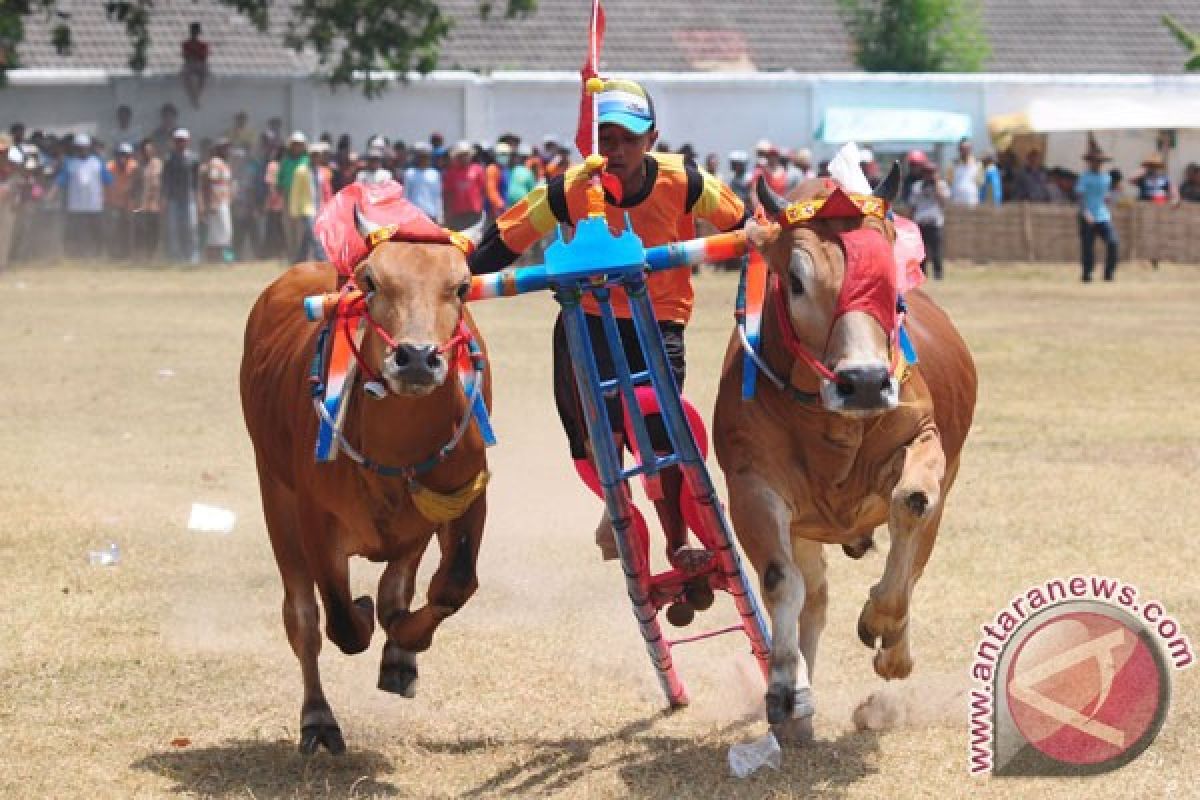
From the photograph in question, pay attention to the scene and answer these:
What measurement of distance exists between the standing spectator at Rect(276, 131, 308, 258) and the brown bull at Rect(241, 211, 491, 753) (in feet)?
82.3

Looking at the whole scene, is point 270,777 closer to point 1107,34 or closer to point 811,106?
point 811,106

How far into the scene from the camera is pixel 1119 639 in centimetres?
732

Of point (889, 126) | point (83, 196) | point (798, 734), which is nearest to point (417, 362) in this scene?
point (798, 734)

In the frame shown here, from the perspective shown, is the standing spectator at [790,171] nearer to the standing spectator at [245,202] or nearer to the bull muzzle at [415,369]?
the standing spectator at [245,202]

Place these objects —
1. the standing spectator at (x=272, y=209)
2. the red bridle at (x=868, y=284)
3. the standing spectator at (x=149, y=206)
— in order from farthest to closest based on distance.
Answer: the standing spectator at (x=272, y=209)
the standing spectator at (x=149, y=206)
the red bridle at (x=868, y=284)

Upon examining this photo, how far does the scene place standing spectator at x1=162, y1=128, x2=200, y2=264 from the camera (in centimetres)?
3331

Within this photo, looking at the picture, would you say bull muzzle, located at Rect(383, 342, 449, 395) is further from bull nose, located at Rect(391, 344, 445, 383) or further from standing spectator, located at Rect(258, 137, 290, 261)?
standing spectator, located at Rect(258, 137, 290, 261)

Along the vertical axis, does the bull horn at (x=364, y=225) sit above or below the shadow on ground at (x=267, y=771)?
above

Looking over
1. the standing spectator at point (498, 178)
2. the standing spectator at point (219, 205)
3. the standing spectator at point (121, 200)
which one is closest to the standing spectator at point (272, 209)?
the standing spectator at point (219, 205)

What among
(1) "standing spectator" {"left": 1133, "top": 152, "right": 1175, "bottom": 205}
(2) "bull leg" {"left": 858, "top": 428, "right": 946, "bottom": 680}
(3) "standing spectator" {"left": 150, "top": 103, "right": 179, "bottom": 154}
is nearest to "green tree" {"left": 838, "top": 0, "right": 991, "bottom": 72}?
(1) "standing spectator" {"left": 1133, "top": 152, "right": 1175, "bottom": 205}

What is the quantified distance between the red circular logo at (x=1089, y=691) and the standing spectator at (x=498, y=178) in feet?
84.0

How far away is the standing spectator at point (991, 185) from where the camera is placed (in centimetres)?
3619

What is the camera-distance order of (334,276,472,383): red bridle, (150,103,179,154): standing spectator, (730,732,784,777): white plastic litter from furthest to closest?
(150,103,179,154): standing spectator
(730,732,784,777): white plastic litter
(334,276,472,383): red bridle

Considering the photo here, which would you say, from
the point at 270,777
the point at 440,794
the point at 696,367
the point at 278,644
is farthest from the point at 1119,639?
the point at 696,367
